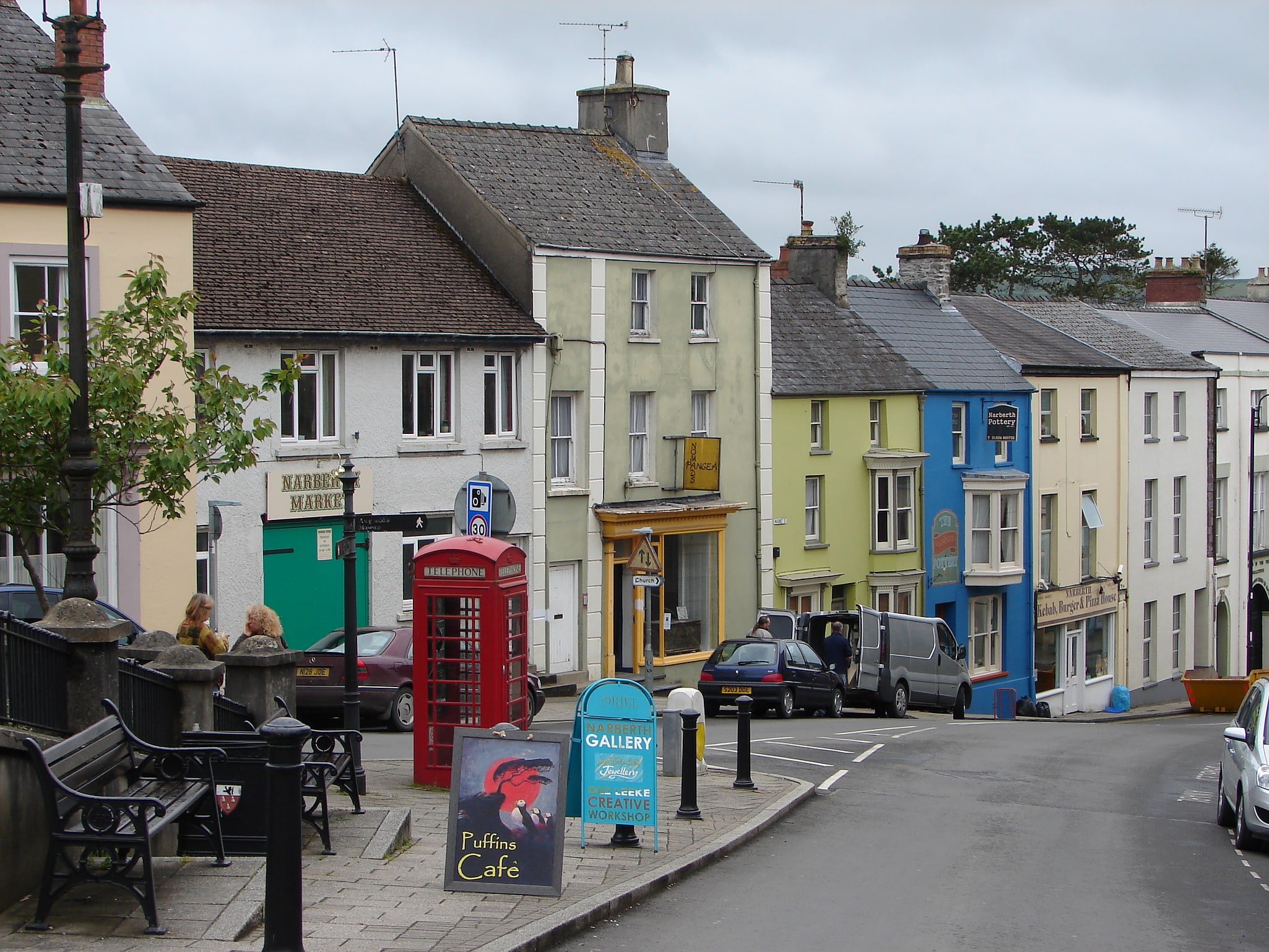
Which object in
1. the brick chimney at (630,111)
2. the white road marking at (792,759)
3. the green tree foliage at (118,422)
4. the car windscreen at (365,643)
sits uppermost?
the brick chimney at (630,111)

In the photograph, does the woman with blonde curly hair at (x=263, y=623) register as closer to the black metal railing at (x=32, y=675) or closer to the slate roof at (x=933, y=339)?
the black metal railing at (x=32, y=675)

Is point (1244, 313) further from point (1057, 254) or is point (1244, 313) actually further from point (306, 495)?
point (306, 495)

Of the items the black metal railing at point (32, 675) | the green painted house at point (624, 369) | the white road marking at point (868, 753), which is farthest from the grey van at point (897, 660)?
the black metal railing at point (32, 675)

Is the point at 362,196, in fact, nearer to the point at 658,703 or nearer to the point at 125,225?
the point at 125,225

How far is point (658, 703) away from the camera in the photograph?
97.0 feet

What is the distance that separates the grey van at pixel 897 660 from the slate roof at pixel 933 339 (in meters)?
9.86

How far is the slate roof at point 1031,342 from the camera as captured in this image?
1781 inches

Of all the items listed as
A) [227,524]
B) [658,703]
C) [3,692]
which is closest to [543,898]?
[3,692]

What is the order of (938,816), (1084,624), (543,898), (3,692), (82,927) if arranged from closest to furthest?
(82,927) → (3,692) → (543,898) → (938,816) → (1084,624)

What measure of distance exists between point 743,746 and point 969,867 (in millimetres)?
3744

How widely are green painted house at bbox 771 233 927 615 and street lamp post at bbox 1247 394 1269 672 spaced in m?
19.6

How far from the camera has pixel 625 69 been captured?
3838 cm

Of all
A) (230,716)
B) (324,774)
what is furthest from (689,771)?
(230,716)

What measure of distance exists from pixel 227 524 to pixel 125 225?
5512mm
